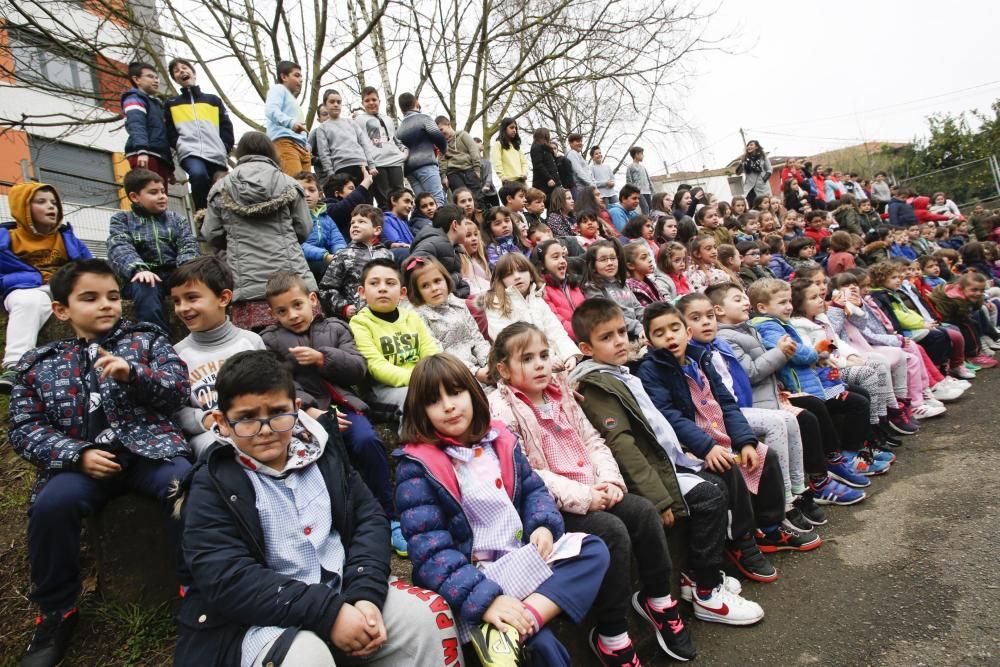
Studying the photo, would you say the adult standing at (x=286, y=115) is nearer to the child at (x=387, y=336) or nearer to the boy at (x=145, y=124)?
the boy at (x=145, y=124)

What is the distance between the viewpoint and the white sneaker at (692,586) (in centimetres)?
265

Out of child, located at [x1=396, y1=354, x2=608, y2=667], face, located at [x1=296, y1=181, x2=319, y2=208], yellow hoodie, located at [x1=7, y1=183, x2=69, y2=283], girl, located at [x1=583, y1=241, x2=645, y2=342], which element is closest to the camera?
child, located at [x1=396, y1=354, x2=608, y2=667]

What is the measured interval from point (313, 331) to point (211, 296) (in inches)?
25.7

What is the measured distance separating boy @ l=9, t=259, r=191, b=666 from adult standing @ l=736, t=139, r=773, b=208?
13269 mm

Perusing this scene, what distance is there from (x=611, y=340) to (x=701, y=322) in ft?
2.64

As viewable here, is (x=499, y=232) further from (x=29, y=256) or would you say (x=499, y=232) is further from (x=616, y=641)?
(x=616, y=641)

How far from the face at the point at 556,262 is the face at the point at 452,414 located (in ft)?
10.4

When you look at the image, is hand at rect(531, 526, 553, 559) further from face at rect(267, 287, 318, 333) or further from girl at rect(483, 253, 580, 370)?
girl at rect(483, 253, 580, 370)

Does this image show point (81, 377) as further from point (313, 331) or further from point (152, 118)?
point (152, 118)

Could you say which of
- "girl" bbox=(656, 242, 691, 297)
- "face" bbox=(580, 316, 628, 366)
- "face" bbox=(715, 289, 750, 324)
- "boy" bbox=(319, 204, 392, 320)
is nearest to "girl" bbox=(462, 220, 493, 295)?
"boy" bbox=(319, 204, 392, 320)

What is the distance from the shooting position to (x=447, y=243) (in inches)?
203

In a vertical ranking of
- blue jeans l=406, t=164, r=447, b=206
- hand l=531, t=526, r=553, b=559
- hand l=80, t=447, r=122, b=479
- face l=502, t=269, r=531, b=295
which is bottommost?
hand l=531, t=526, r=553, b=559

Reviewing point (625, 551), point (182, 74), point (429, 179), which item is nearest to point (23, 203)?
point (182, 74)

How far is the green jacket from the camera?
2.62 metres
